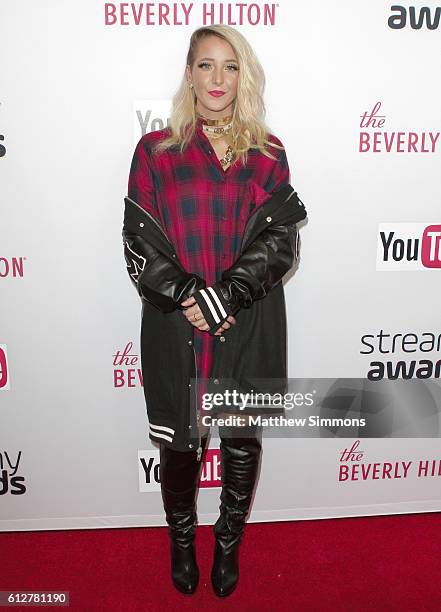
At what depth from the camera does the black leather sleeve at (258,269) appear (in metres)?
1.70

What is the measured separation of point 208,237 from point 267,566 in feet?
3.98

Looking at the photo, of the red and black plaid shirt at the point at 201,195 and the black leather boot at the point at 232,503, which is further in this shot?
the black leather boot at the point at 232,503

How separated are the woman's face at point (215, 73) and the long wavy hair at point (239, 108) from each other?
17 millimetres

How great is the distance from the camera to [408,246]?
85.3 inches

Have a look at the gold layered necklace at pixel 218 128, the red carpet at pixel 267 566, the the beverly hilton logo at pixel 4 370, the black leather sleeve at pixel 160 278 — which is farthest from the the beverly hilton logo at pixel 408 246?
the the beverly hilton logo at pixel 4 370

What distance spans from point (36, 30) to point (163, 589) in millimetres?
1869

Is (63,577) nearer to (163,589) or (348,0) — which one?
(163,589)

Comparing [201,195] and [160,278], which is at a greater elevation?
[201,195]

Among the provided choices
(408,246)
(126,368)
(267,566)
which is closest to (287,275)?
(408,246)

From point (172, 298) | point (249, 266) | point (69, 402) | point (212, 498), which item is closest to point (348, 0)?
point (249, 266)

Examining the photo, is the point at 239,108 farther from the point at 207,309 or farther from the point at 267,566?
the point at 267,566

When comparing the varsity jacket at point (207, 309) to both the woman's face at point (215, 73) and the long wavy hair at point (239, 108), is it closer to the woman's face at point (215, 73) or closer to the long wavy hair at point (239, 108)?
the long wavy hair at point (239, 108)

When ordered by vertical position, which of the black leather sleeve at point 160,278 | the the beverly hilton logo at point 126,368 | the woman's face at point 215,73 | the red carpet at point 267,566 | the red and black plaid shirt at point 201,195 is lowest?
the red carpet at point 267,566

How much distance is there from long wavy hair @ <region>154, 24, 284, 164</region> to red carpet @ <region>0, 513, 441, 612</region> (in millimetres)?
1419
